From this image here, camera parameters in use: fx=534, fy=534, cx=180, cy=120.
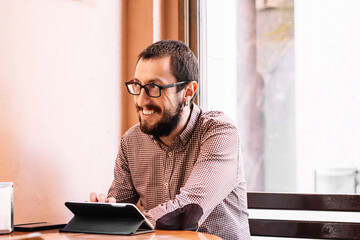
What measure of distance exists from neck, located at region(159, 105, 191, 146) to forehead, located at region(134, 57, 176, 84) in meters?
0.16

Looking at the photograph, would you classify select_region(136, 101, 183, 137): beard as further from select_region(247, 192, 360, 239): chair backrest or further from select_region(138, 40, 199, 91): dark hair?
select_region(247, 192, 360, 239): chair backrest

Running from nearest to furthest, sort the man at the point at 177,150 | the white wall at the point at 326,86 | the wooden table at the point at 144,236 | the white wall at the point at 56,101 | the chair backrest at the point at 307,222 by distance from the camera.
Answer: the wooden table at the point at 144,236 < the man at the point at 177,150 < the white wall at the point at 56,101 < the chair backrest at the point at 307,222 < the white wall at the point at 326,86

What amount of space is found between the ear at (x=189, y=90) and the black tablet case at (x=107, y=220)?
644 mm

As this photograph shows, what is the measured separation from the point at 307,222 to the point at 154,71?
0.98 m

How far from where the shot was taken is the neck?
2.09 metres

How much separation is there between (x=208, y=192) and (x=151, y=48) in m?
0.61

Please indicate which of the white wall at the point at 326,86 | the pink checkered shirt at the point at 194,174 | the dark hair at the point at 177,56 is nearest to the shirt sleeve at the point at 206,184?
the pink checkered shirt at the point at 194,174

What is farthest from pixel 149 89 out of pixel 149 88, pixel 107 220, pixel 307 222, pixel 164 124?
pixel 307 222

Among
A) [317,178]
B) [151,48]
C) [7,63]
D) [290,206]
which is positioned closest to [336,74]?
[317,178]

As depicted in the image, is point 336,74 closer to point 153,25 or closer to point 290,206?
point 290,206

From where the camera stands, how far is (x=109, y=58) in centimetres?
277

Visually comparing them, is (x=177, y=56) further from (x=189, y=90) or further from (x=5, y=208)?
(x=5, y=208)

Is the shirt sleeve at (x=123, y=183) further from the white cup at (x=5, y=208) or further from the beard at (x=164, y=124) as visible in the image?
the white cup at (x=5, y=208)

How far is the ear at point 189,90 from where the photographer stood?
6.91 feet
